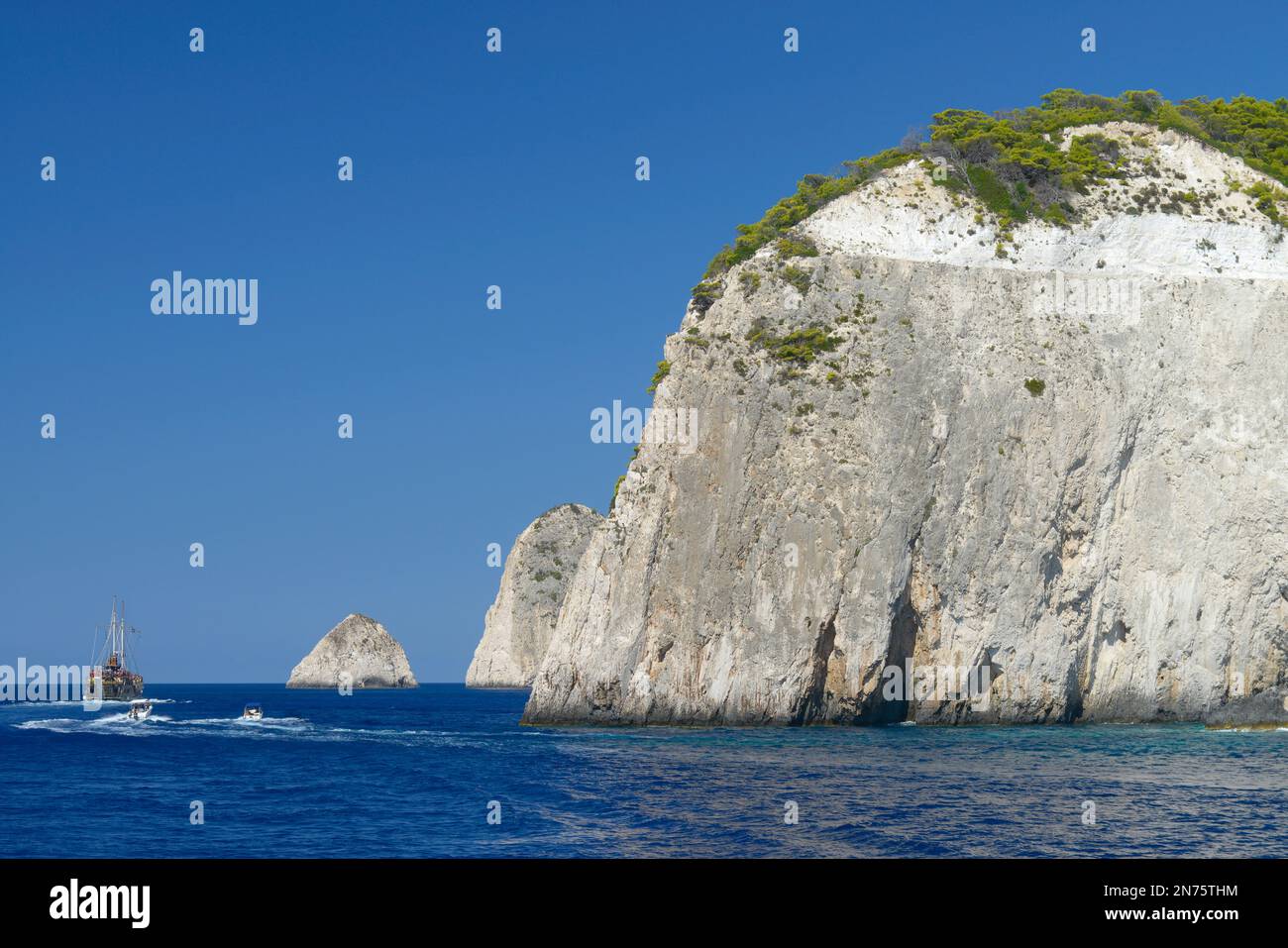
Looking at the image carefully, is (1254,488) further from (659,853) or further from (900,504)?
(659,853)

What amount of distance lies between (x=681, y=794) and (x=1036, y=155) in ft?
158

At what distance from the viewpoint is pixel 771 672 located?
57844 millimetres

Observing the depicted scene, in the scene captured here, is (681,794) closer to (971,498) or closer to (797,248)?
(971,498)

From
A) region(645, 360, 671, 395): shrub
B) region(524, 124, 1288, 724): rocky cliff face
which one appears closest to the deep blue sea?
region(524, 124, 1288, 724): rocky cliff face

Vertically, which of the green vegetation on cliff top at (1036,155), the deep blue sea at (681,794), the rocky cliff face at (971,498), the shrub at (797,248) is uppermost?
the green vegetation on cliff top at (1036,155)

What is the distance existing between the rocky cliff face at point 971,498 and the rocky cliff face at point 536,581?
98008 millimetres

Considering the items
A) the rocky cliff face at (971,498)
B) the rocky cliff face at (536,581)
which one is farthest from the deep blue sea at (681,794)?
the rocky cliff face at (536,581)

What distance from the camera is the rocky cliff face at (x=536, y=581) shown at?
163000mm

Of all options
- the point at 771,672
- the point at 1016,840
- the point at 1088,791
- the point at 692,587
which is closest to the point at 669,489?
the point at 692,587

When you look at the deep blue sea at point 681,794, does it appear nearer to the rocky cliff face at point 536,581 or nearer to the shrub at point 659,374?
the shrub at point 659,374

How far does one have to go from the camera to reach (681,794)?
34094mm

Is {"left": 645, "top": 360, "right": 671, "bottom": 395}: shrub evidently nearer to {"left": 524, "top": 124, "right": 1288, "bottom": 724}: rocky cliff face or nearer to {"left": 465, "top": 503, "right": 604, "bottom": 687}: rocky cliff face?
{"left": 524, "top": 124, "right": 1288, "bottom": 724}: rocky cliff face

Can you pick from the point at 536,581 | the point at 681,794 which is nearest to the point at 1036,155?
the point at 681,794
